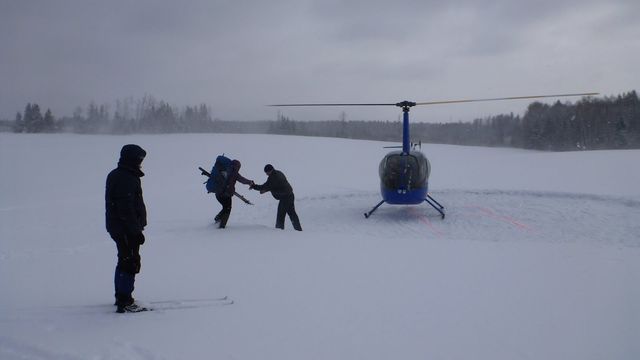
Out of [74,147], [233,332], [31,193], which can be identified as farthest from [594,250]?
[74,147]

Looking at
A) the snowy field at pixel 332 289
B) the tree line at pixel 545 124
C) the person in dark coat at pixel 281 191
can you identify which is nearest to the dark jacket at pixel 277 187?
the person in dark coat at pixel 281 191

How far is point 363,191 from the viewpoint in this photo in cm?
1928

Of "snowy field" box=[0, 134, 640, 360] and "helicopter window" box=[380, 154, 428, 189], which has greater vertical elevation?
"helicopter window" box=[380, 154, 428, 189]

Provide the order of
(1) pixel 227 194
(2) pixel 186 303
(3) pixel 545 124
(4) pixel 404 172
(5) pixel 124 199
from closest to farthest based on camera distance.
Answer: (5) pixel 124 199 → (2) pixel 186 303 → (1) pixel 227 194 → (4) pixel 404 172 → (3) pixel 545 124

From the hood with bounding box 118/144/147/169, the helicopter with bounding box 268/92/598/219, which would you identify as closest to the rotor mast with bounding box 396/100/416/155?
the helicopter with bounding box 268/92/598/219

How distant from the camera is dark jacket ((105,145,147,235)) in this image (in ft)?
13.7

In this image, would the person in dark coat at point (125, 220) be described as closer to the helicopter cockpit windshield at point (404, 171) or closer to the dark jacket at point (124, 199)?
the dark jacket at point (124, 199)

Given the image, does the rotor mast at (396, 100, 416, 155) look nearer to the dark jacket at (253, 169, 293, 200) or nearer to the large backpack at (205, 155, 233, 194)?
the dark jacket at (253, 169, 293, 200)

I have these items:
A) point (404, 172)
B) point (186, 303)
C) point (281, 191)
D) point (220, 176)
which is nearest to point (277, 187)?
point (281, 191)

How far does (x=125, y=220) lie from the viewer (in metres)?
4.20

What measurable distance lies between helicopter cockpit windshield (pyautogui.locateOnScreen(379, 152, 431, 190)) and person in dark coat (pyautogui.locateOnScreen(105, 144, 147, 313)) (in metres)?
8.72

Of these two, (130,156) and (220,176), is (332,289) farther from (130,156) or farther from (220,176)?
(220,176)

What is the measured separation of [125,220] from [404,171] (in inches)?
351

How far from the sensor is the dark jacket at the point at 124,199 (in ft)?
13.7
